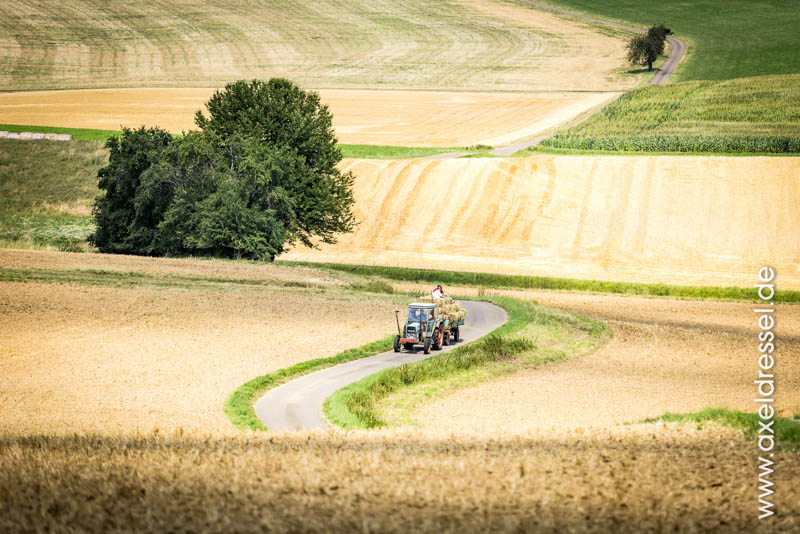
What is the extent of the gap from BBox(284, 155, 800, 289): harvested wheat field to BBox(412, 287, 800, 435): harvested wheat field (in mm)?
18430

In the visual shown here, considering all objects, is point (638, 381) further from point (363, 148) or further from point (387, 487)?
point (363, 148)

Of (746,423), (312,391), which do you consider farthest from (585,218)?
(746,423)

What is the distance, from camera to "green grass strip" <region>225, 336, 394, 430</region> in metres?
22.5

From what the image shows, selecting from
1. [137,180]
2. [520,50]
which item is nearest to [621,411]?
[137,180]

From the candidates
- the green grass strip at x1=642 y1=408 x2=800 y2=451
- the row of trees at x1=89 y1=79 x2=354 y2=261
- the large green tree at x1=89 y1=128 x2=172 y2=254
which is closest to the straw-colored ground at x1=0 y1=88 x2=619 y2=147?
the row of trees at x1=89 y1=79 x2=354 y2=261

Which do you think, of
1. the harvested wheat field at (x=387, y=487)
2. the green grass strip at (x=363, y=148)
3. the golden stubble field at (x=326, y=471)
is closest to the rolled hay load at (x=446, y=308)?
the golden stubble field at (x=326, y=471)

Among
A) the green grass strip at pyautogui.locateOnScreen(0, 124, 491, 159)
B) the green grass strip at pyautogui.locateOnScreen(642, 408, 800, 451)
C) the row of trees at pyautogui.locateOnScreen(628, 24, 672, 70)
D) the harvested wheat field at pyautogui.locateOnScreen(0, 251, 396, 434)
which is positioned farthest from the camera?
the row of trees at pyautogui.locateOnScreen(628, 24, 672, 70)

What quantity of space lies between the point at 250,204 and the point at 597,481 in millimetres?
57457

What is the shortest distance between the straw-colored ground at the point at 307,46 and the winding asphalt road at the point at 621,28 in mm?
4870

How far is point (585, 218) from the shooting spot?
7788cm

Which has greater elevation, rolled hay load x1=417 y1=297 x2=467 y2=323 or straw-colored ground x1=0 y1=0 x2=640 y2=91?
straw-colored ground x1=0 y1=0 x2=640 y2=91

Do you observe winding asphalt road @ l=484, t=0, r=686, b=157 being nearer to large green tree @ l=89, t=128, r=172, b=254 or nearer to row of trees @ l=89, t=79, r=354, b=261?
row of trees @ l=89, t=79, r=354, b=261

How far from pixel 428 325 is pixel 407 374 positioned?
6161 mm

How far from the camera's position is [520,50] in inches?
5817
